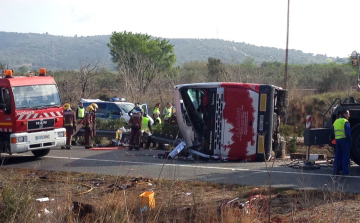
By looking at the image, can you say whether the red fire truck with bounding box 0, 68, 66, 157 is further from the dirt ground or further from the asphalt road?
the dirt ground

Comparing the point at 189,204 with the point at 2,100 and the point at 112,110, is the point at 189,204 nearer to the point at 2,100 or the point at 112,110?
the point at 2,100

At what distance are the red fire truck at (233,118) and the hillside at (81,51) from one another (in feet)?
363

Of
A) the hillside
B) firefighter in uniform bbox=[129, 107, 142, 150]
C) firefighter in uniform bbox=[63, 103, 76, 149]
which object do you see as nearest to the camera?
firefighter in uniform bbox=[129, 107, 142, 150]

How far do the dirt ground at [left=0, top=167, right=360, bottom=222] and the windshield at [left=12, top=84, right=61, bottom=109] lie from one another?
4.28 m

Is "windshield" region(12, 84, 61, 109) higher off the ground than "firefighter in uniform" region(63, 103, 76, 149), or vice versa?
Answer: "windshield" region(12, 84, 61, 109)

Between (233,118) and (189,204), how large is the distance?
6.06m

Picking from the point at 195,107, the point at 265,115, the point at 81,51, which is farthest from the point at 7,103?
the point at 81,51

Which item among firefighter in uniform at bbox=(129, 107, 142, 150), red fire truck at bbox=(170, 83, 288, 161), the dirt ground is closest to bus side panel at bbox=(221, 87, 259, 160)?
red fire truck at bbox=(170, 83, 288, 161)

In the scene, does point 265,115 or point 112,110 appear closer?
point 265,115

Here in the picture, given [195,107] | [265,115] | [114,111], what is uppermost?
[195,107]

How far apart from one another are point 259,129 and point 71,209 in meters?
8.26

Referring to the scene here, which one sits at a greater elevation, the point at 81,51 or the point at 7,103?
the point at 81,51

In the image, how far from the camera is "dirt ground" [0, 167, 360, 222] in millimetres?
6730

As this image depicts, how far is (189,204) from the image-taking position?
28.0 ft
